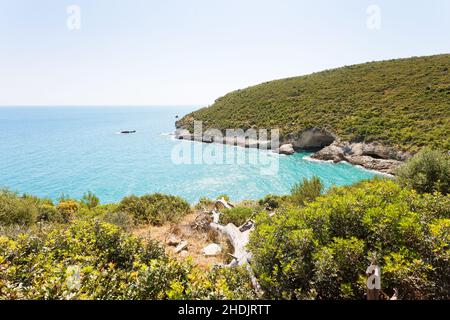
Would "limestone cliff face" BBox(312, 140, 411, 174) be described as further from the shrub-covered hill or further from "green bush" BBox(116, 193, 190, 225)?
"green bush" BBox(116, 193, 190, 225)

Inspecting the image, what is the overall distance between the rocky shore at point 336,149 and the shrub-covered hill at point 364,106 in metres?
1.02

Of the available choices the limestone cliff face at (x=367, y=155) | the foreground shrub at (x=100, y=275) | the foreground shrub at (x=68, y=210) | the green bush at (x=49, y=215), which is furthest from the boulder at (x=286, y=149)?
the foreground shrub at (x=100, y=275)

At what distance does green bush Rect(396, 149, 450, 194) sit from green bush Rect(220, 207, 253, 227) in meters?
6.29

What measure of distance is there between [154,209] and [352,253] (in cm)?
975

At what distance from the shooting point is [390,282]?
10.3 ft

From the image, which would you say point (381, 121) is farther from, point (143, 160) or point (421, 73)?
point (143, 160)

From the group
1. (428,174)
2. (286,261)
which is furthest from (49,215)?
Result: (428,174)

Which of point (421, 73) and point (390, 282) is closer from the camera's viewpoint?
point (390, 282)

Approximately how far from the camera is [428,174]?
9.55m

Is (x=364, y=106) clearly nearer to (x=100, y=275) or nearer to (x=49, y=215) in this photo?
(x=49, y=215)

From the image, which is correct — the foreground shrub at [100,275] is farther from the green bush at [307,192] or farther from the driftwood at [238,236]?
the green bush at [307,192]

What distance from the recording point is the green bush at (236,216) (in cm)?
946
